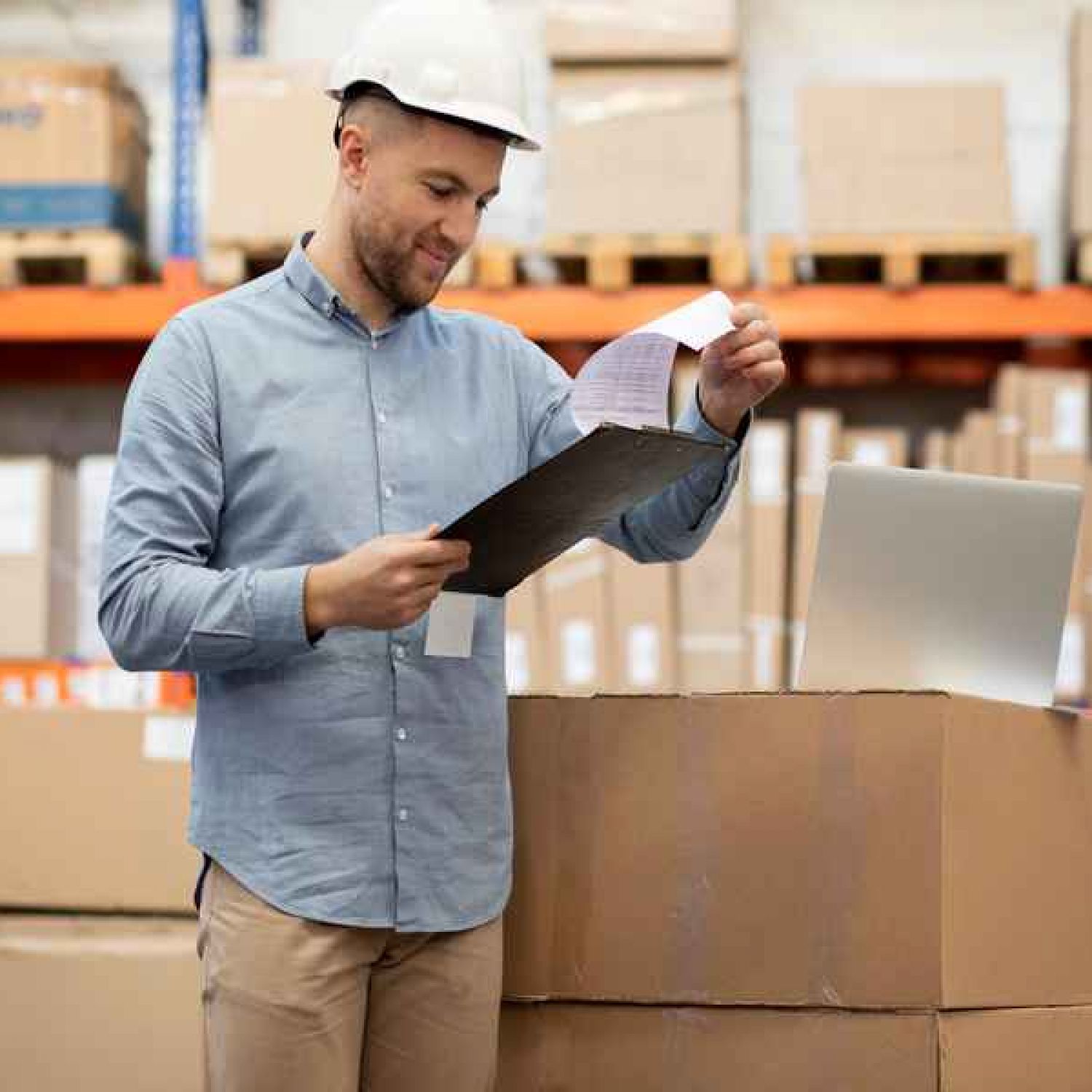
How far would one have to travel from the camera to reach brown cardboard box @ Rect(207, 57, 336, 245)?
17.4 feet

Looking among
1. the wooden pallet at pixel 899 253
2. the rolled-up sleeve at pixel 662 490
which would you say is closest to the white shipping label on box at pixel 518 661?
the wooden pallet at pixel 899 253

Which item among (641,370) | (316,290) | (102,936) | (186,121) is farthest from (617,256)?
(641,370)

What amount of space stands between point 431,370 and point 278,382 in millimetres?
209

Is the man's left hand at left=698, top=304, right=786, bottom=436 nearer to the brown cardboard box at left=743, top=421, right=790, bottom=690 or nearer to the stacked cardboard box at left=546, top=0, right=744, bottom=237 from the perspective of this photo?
the brown cardboard box at left=743, top=421, right=790, bottom=690

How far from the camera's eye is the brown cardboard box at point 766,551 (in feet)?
17.0

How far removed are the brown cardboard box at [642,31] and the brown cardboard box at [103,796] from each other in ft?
7.98

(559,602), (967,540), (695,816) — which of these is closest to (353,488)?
(695,816)

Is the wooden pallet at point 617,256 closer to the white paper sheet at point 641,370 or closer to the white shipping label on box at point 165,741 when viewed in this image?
the white shipping label on box at point 165,741

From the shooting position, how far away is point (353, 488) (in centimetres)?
222

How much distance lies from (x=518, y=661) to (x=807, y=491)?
0.93 meters

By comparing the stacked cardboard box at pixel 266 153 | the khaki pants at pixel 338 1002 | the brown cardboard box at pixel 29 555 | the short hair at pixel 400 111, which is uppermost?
the stacked cardboard box at pixel 266 153

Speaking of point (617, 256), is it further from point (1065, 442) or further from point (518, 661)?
point (1065, 442)

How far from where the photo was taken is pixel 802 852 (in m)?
2.30

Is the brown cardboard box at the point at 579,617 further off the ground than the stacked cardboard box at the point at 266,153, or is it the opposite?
the stacked cardboard box at the point at 266,153
